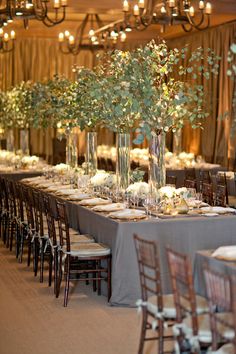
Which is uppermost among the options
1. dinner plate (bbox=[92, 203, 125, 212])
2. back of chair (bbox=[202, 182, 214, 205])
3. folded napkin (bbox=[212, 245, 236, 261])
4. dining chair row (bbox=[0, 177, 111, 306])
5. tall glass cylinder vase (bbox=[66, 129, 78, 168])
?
tall glass cylinder vase (bbox=[66, 129, 78, 168])

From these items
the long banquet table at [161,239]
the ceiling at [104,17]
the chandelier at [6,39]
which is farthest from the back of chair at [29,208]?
the ceiling at [104,17]

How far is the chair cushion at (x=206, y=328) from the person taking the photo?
14.5ft

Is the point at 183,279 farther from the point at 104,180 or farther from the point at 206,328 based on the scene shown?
the point at 104,180

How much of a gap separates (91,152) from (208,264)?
18.1 ft

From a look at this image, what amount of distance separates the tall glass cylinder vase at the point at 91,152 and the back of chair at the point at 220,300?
639 cm

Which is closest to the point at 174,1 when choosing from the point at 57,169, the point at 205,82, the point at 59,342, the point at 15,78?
the point at 57,169

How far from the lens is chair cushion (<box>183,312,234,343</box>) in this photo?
4.42m

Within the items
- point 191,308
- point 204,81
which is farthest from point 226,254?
point 204,81

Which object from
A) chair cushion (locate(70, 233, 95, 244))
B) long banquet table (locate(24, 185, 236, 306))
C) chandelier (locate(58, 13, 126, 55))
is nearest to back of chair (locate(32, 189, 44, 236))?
chair cushion (locate(70, 233, 95, 244))

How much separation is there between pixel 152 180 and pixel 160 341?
3.14 meters

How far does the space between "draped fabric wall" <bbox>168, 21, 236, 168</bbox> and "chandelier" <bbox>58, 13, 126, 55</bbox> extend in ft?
6.24

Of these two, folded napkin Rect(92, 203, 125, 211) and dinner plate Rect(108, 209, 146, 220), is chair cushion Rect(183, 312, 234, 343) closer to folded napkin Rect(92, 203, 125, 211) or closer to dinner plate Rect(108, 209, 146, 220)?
dinner plate Rect(108, 209, 146, 220)

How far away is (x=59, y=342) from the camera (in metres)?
6.23

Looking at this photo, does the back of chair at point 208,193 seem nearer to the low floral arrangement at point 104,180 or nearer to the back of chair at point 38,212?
the low floral arrangement at point 104,180
